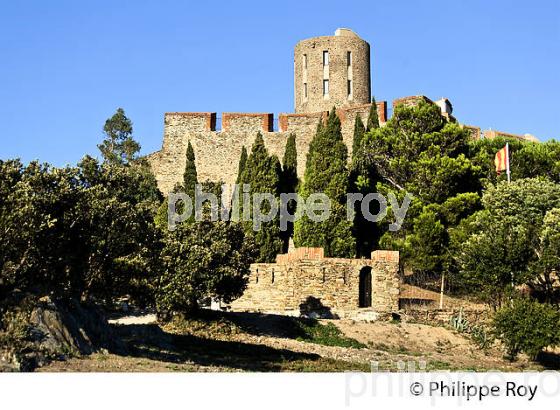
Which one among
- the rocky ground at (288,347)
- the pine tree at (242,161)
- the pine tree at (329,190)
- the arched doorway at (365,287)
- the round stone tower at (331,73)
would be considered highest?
the round stone tower at (331,73)

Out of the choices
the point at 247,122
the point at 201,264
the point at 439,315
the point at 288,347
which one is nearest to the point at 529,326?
the point at 439,315

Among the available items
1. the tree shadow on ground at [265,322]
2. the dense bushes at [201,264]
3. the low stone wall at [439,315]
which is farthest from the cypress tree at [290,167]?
the dense bushes at [201,264]

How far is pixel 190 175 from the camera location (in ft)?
181

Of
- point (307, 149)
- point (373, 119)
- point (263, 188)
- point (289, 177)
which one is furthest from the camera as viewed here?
point (307, 149)

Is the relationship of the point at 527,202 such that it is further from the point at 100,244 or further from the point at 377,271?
the point at 100,244

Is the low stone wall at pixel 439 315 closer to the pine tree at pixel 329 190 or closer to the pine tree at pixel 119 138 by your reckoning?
the pine tree at pixel 329 190

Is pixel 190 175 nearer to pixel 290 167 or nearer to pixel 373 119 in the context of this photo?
pixel 290 167

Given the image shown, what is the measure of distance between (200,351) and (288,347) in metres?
4.48

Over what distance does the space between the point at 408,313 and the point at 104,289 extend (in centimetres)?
1780

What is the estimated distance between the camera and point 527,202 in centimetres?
4166

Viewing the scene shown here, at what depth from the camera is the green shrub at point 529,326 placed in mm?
32750

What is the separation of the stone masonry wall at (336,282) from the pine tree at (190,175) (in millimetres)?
13431
